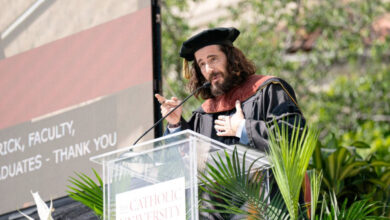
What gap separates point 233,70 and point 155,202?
111 centimetres

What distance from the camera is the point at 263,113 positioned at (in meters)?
3.68

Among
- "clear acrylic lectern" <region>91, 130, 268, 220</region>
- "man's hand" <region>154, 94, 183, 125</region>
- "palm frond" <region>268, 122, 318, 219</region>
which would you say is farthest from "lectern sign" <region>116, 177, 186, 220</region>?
"man's hand" <region>154, 94, 183, 125</region>

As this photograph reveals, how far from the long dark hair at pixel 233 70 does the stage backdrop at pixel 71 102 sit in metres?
0.64

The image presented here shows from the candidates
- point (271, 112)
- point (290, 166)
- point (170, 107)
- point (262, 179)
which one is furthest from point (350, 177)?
point (290, 166)

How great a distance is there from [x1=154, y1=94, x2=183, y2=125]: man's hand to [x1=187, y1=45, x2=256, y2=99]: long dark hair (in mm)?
298

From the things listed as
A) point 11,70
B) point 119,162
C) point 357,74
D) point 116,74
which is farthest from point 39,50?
point 357,74

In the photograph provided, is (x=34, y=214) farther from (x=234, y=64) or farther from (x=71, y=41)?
(x=234, y=64)

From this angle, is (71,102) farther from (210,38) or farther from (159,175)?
(159,175)

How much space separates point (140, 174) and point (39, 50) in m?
2.44

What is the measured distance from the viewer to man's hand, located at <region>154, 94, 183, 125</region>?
146 inches

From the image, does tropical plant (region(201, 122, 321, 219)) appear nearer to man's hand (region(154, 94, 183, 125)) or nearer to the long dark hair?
man's hand (region(154, 94, 183, 125))

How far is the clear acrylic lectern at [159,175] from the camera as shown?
9.72 feet

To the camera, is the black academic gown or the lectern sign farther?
the black academic gown

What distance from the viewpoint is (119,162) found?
3174 millimetres
